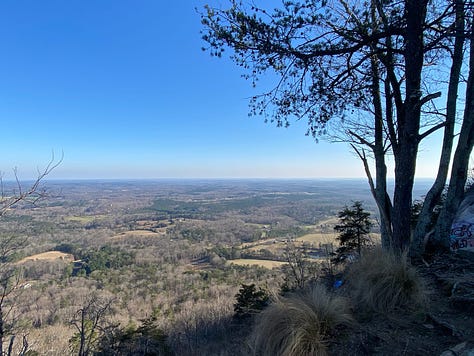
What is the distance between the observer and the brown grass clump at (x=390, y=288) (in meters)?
2.55

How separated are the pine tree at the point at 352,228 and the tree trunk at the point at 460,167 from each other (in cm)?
398

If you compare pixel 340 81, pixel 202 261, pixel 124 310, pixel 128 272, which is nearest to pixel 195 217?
pixel 202 261

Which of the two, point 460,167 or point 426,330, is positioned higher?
point 460,167

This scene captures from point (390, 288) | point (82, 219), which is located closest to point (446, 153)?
point (390, 288)

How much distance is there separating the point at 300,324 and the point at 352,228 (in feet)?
22.4

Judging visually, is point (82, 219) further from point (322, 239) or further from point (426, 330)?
point (426, 330)

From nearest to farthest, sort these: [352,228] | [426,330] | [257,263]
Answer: [426,330]
[352,228]
[257,263]

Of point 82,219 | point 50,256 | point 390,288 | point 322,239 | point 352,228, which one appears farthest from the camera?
point 82,219

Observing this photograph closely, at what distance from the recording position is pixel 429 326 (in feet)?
7.07

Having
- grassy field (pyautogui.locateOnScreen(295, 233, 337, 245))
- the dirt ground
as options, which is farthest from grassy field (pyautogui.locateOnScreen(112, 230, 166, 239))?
the dirt ground

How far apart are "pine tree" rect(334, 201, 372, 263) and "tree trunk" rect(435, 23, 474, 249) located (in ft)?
13.1

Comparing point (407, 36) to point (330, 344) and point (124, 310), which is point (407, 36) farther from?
point (124, 310)

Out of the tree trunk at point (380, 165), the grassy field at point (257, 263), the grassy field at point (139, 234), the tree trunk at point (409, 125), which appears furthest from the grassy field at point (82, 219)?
the tree trunk at point (409, 125)

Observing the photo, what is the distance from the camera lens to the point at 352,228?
825cm
